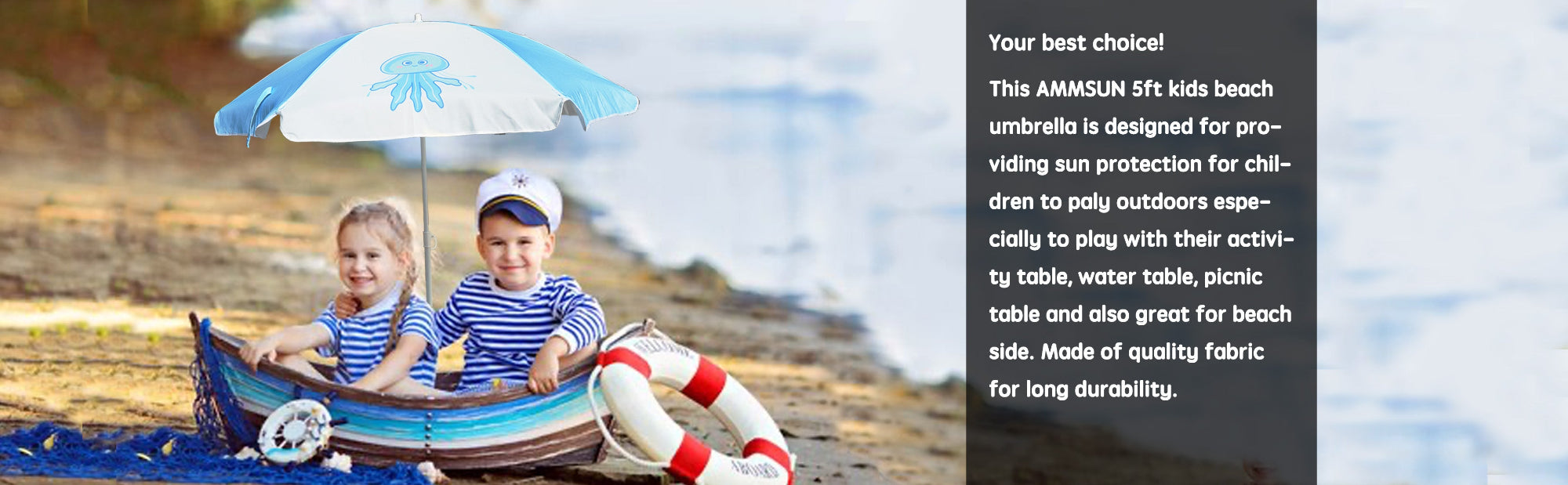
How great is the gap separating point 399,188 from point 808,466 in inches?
275

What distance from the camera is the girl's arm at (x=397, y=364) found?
5871mm

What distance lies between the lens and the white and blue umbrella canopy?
5816 mm

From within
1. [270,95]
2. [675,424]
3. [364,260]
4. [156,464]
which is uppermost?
[270,95]

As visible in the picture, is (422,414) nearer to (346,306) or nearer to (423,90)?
(346,306)

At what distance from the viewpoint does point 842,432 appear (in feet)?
27.2

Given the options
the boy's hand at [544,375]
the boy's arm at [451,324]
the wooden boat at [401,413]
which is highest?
the boy's arm at [451,324]

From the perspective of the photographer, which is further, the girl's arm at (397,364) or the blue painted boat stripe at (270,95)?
the blue painted boat stripe at (270,95)

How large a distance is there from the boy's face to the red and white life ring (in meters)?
0.39

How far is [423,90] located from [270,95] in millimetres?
551

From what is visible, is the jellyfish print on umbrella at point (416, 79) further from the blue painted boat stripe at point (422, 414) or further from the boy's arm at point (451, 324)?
the blue painted boat stripe at point (422, 414)

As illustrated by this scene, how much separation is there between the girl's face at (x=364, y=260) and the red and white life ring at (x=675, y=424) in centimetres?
76

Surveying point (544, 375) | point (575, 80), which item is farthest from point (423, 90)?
point (544, 375)

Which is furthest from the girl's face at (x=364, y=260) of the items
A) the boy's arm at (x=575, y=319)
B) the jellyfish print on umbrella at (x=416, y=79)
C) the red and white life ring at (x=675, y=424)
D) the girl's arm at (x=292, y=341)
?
the red and white life ring at (x=675, y=424)

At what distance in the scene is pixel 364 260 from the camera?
5.93m
